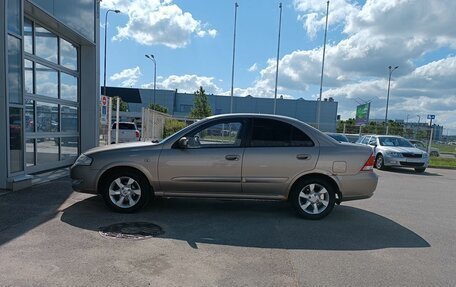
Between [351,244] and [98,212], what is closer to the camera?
[351,244]

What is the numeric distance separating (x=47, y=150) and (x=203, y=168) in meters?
6.45

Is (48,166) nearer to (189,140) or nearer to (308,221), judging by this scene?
(189,140)

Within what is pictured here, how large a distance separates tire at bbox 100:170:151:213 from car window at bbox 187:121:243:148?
105 centimetres

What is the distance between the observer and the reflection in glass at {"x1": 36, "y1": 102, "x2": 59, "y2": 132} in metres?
9.89

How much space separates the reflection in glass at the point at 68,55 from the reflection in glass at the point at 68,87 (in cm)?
35

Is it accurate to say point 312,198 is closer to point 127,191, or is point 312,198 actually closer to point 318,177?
point 318,177

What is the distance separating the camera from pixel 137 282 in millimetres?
3676

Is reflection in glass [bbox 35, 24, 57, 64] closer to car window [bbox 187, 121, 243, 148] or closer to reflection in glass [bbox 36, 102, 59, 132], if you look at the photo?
reflection in glass [bbox 36, 102, 59, 132]

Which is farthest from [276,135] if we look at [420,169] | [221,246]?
[420,169]

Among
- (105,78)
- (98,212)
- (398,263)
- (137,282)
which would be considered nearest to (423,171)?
(398,263)

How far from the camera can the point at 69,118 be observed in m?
11.7

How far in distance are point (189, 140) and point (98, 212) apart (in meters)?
1.96

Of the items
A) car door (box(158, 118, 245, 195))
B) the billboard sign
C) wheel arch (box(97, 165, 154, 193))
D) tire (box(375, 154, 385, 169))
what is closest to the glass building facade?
wheel arch (box(97, 165, 154, 193))

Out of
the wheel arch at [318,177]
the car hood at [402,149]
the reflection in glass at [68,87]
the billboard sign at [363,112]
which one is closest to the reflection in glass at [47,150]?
the reflection in glass at [68,87]
